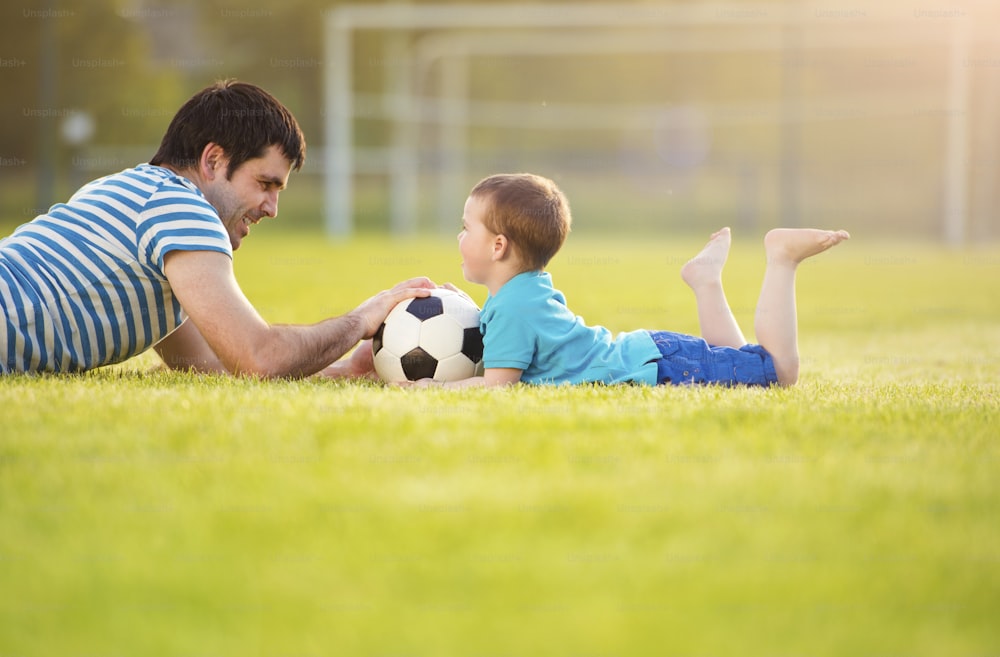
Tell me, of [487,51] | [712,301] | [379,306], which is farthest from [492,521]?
[487,51]

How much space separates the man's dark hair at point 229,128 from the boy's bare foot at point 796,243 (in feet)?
5.96

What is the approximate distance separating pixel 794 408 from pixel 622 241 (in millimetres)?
19989

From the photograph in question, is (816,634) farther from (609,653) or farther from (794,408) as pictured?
(794,408)

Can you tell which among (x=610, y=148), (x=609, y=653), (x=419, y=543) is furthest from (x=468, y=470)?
(x=610, y=148)

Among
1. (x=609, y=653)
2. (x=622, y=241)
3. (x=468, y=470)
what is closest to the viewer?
(x=609, y=653)

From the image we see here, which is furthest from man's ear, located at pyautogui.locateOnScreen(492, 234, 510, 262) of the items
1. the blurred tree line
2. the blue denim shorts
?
the blurred tree line

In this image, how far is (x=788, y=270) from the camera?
3990mm

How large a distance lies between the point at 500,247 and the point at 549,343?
15.0 inches

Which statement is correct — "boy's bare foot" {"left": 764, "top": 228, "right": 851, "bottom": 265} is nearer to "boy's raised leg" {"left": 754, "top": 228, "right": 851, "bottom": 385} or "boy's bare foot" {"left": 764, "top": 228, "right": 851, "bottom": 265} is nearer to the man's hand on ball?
"boy's raised leg" {"left": 754, "top": 228, "right": 851, "bottom": 385}

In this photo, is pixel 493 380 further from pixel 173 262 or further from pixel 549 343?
pixel 173 262

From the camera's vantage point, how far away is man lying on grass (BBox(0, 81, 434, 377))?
11.5 feet

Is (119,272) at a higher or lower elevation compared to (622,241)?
higher

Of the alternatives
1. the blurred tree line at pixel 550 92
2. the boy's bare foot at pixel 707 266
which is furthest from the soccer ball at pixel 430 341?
the blurred tree line at pixel 550 92

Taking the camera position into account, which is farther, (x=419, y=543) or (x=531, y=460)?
(x=531, y=460)
